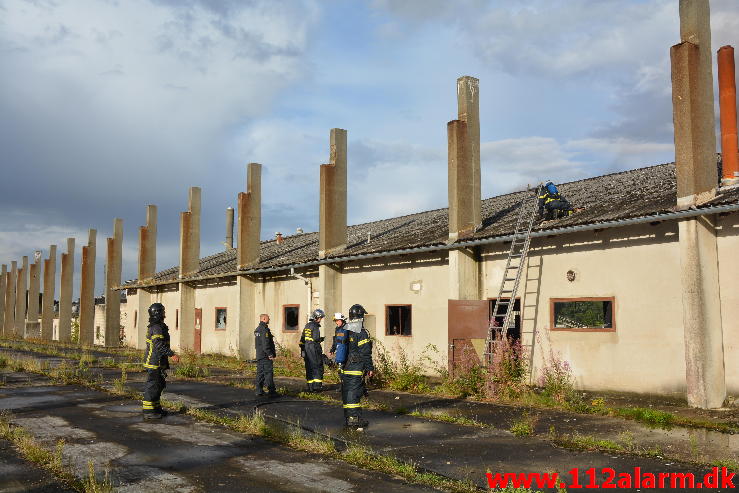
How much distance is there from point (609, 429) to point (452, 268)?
621 cm

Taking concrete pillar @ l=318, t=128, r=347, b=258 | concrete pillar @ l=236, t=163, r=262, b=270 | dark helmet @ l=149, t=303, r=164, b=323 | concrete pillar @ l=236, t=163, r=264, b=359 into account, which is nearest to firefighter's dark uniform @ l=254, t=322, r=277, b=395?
dark helmet @ l=149, t=303, r=164, b=323

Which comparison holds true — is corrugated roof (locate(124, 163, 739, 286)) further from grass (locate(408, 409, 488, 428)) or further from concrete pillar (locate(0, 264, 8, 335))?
concrete pillar (locate(0, 264, 8, 335))

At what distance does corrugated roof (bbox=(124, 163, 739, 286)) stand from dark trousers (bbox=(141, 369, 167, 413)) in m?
7.17

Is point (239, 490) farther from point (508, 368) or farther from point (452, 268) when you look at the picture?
point (452, 268)

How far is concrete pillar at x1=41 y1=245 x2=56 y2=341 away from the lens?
45188 mm

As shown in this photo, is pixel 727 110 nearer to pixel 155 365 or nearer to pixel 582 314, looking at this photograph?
pixel 582 314

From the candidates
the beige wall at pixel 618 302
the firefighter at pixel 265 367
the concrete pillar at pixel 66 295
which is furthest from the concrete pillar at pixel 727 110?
the concrete pillar at pixel 66 295

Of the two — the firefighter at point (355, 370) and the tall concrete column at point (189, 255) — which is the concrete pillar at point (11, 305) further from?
the firefighter at point (355, 370)

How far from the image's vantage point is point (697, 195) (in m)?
10.9

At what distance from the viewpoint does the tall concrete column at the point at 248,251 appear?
22.7 metres

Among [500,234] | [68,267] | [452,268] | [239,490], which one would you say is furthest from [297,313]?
[68,267]

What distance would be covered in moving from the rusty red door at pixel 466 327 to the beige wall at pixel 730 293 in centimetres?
455

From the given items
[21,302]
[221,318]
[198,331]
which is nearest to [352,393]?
[221,318]

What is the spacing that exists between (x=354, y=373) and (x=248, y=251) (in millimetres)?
14417
